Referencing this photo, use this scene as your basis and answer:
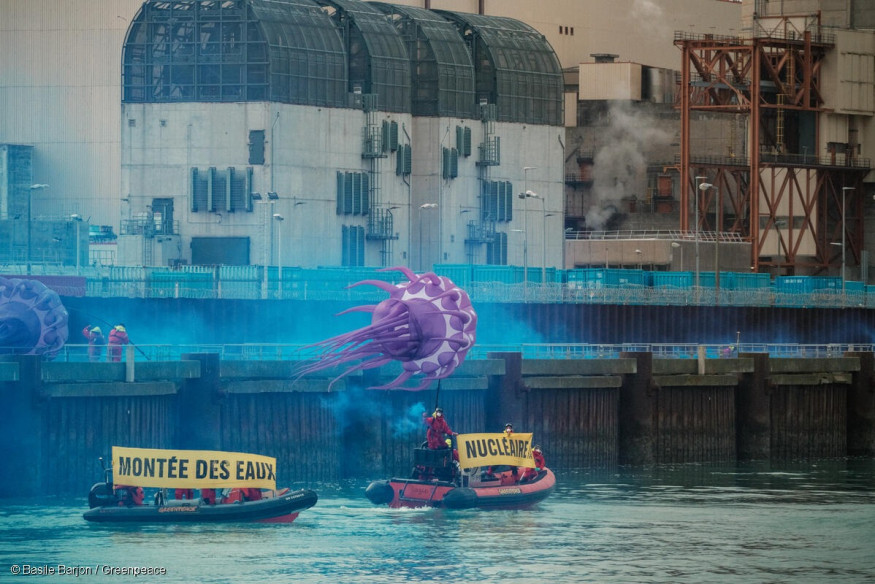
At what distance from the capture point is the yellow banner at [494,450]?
2542 inches

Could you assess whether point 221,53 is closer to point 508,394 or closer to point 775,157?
point 508,394

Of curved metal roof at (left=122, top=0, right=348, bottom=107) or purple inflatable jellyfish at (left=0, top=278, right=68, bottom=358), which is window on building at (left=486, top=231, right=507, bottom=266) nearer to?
curved metal roof at (left=122, top=0, right=348, bottom=107)

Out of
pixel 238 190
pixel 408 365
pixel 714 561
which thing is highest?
pixel 238 190

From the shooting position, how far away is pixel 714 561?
5662cm

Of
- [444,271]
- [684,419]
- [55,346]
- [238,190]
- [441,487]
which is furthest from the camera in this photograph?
[238,190]

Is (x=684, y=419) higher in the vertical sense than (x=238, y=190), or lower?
lower

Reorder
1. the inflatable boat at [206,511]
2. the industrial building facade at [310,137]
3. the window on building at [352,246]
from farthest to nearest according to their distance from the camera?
the window on building at [352,246]
the industrial building facade at [310,137]
the inflatable boat at [206,511]

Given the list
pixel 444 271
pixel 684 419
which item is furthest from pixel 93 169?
pixel 684 419

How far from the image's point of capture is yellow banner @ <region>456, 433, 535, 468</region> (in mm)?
64562

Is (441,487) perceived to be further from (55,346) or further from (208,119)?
(208,119)

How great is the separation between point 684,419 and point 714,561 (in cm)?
2684

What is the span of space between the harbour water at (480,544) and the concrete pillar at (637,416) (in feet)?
34.4

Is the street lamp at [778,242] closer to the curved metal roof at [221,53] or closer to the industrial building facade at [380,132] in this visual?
the industrial building facade at [380,132]

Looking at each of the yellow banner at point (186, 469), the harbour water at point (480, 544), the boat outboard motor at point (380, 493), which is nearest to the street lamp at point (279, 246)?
the harbour water at point (480, 544)
